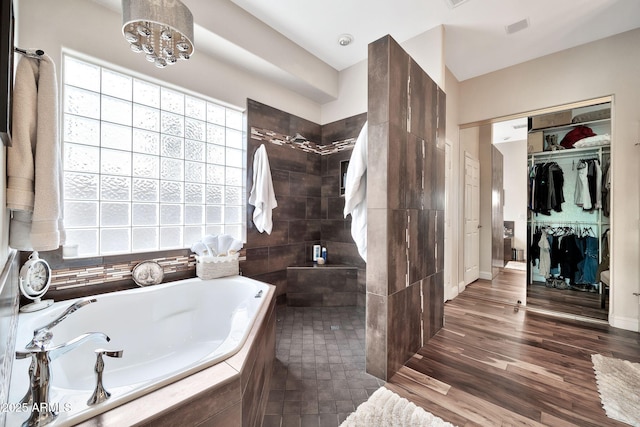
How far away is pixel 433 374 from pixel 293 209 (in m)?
2.26

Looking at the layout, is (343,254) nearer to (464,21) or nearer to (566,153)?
(464,21)

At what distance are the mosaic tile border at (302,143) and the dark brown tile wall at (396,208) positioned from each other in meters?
1.35

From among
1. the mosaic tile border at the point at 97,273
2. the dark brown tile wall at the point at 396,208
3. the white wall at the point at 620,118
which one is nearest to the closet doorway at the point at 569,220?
the white wall at the point at 620,118

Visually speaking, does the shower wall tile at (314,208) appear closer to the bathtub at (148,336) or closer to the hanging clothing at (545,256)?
the bathtub at (148,336)

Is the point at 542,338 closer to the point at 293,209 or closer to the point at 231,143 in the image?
the point at 293,209

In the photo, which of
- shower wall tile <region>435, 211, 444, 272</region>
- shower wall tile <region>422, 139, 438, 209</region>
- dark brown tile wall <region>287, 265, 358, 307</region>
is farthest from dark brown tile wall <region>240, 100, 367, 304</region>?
shower wall tile <region>422, 139, 438, 209</region>

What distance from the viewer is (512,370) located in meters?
1.83

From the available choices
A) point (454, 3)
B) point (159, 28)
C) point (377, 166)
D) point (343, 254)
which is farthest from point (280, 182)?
point (454, 3)

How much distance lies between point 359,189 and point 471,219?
2.93 metres

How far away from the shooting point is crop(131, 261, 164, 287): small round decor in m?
2.02

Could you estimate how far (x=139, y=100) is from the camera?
217cm

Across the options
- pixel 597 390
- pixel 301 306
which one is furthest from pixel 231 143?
pixel 597 390

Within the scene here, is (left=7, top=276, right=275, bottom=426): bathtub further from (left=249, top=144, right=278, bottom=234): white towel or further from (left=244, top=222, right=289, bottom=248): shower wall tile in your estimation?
(left=249, top=144, right=278, bottom=234): white towel

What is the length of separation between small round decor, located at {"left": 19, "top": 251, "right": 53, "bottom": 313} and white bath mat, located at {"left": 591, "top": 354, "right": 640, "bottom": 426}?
11.2ft
